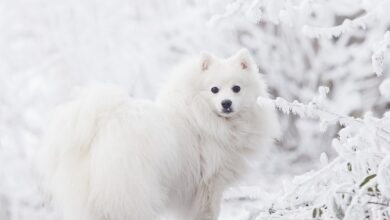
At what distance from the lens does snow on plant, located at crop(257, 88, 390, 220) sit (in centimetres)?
201

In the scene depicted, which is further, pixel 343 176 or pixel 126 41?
pixel 126 41

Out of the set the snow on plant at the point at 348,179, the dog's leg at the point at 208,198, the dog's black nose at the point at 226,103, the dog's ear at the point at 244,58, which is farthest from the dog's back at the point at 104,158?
the snow on plant at the point at 348,179

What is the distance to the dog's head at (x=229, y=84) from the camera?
405 cm

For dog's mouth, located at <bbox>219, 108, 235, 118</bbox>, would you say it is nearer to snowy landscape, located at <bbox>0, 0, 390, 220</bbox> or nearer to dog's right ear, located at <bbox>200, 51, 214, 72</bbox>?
dog's right ear, located at <bbox>200, 51, 214, 72</bbox>

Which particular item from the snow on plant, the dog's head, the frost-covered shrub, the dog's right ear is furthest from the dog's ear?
the frost-covered shrub

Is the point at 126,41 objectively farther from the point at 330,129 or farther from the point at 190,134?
the point at 190,134

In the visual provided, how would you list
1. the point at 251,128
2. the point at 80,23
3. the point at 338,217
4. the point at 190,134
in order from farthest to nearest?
1. the point at 80,23
2. the point at 251,128
3. the point at 190,134
4. the point at 338,217

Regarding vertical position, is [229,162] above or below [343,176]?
above

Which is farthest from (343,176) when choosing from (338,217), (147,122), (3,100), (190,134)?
(3,100)

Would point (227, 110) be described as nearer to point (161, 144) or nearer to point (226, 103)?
point (226, 103)

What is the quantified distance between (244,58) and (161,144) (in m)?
0.96

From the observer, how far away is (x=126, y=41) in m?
8.72

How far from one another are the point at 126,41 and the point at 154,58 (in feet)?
1.38

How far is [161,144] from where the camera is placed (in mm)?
3531
